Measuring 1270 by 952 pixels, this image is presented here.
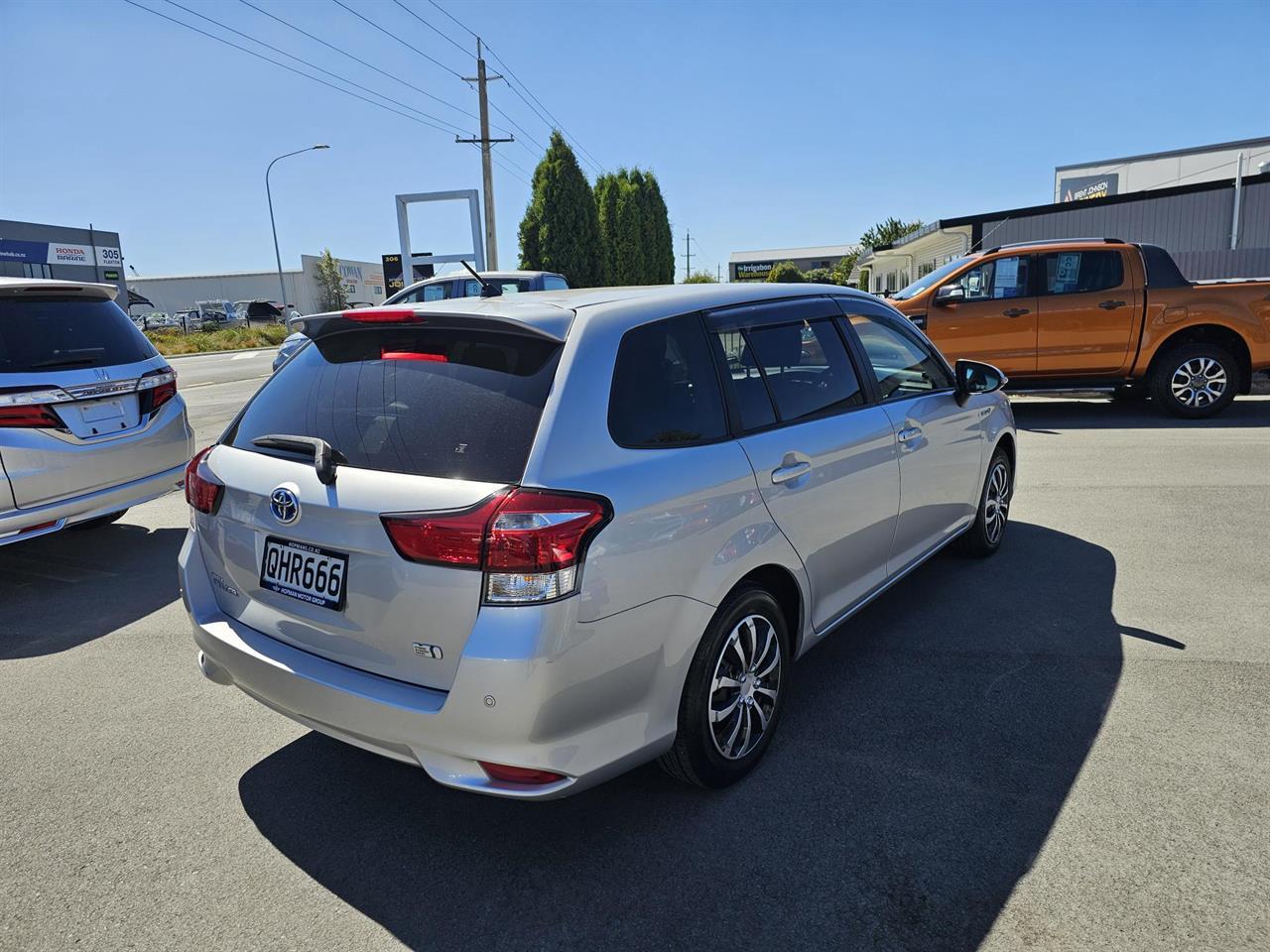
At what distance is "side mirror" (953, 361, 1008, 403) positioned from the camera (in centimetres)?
465

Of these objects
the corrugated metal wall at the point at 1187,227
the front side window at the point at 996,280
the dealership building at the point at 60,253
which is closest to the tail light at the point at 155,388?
the front side window at the point at 996,280

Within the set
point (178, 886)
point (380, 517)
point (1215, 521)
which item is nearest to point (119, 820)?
point (178, 886)

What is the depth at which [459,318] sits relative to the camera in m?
2.69

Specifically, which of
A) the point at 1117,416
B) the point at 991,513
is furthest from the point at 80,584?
the point at 1117,416

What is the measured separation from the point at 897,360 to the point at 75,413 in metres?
4.84

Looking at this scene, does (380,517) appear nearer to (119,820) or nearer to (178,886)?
(178,886)

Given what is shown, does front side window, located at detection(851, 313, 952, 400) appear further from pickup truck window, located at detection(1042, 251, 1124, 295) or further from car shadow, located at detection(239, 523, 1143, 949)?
pickup truck window, located at detection(1042, 251, 1124, 295)

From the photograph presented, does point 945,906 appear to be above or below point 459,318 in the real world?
below

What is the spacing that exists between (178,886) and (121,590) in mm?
3343

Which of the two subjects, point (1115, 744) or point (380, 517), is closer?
point (380, 517)

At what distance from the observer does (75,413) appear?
5.28 m

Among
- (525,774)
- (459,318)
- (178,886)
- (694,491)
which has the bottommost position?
(178,886)

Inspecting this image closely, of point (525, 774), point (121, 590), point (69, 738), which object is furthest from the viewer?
point (121, 590)

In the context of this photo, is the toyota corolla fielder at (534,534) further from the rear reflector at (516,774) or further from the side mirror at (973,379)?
the side mirror at (973,379)
